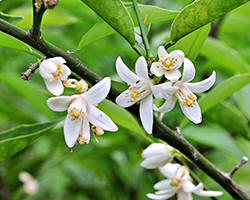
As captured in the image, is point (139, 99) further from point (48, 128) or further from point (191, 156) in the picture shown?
point (48, 128)

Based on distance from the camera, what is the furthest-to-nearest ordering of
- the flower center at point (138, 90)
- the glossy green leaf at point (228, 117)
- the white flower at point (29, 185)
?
the white flower at point (29, 185) → the glossy green leaf at point (228, 117) → the flower center at point (138, 90)

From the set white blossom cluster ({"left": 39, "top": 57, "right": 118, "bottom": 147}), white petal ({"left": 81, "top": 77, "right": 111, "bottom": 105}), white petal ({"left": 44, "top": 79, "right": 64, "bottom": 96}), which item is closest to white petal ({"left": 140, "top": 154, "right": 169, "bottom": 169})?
white blossom cluster ({"left": 39, "top": 57, "right": 118, "bottom": 147})

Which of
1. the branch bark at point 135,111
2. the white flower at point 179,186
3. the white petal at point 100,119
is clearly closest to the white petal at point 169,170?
the white flower at point 179,186

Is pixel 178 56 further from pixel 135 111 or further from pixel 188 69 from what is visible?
pixel 135 111

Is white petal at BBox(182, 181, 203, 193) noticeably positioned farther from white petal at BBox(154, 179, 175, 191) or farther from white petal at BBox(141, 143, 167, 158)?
white petal at BBox(141, 143, 167, 158)

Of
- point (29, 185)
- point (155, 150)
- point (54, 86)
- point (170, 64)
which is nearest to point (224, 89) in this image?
point (155, 150)

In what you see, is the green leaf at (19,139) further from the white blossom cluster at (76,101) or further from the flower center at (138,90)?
the flower center at (138,90)
